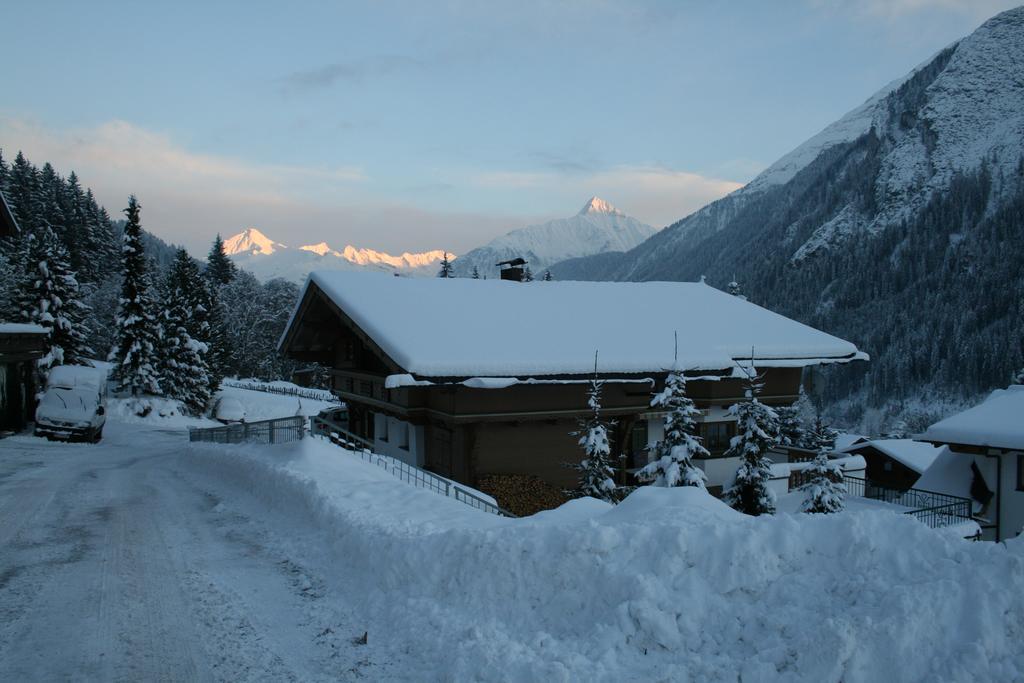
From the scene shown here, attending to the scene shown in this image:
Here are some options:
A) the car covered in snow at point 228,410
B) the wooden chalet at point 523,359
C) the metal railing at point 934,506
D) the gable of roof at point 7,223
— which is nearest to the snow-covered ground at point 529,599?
the wooden chalet at point 523,359

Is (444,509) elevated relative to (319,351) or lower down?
lower down

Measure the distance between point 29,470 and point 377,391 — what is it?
10.4m

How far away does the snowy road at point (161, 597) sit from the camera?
6961 millimetres

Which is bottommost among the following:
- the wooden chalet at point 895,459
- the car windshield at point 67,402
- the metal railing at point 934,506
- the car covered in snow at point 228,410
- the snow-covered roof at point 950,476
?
the wooden chalet at point 895,459

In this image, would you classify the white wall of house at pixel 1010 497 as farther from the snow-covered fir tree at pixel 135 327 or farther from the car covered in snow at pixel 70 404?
the snow-covered fir tree at pixel 135 327

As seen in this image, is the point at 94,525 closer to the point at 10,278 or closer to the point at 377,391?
the point at 377,391

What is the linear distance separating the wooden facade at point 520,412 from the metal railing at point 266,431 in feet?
8.48

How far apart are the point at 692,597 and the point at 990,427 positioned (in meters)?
17.5

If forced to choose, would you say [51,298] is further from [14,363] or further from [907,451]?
[907,451]

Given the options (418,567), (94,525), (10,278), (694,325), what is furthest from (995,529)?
(10,278)

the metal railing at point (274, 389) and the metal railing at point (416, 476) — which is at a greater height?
the metal railing at point (416, 476)

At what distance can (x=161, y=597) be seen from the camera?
8.68 metres

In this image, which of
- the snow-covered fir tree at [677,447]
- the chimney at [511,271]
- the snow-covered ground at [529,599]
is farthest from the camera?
the chimney at [511,271]

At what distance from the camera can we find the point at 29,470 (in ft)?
64.3
